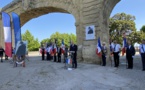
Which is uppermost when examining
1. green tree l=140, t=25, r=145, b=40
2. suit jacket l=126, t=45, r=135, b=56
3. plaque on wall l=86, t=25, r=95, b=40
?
green tree l=140, t=25, r=145, b=40

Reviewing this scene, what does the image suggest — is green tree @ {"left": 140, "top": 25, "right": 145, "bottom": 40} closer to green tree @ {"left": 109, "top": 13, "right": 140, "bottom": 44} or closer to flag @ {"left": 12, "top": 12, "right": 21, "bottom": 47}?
green tree @ {"left": 109, "top": 13, "right": 140, "bottom": 44}

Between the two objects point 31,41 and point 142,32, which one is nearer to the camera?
point 142,32

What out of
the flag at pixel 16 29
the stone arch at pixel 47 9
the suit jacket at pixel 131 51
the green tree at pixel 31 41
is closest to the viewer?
the suit jacket at pixel 131 51

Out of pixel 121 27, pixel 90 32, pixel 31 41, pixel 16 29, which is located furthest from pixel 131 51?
pixel 31 41

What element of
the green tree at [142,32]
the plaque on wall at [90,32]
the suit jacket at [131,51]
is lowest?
the suit jacket at [131,51]

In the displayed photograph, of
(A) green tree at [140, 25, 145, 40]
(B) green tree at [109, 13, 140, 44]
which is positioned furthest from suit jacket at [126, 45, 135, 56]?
(A) green tree at [140, 25, 145, 40]

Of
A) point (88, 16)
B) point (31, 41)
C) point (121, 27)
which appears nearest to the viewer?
point (88, 16)

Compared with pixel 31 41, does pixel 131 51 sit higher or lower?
lower

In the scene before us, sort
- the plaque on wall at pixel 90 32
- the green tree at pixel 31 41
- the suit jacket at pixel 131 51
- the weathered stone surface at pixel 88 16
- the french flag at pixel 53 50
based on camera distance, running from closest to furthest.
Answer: the suit jacket at pixel 131 51 → the weathered stone surface at pixel 88 16 → the plaque on wall at pixel 90 32 → the french flag at pixel 53 50 → the green tree at pixel 31 41

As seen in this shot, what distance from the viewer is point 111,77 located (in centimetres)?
952

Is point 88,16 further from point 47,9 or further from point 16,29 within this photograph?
point 47,9

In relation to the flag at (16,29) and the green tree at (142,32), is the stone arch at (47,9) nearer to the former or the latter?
the flag at (16,29)

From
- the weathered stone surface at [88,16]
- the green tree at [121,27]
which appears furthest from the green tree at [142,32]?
the weathered stone surface at [88,16]

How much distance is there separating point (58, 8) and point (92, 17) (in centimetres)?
404
